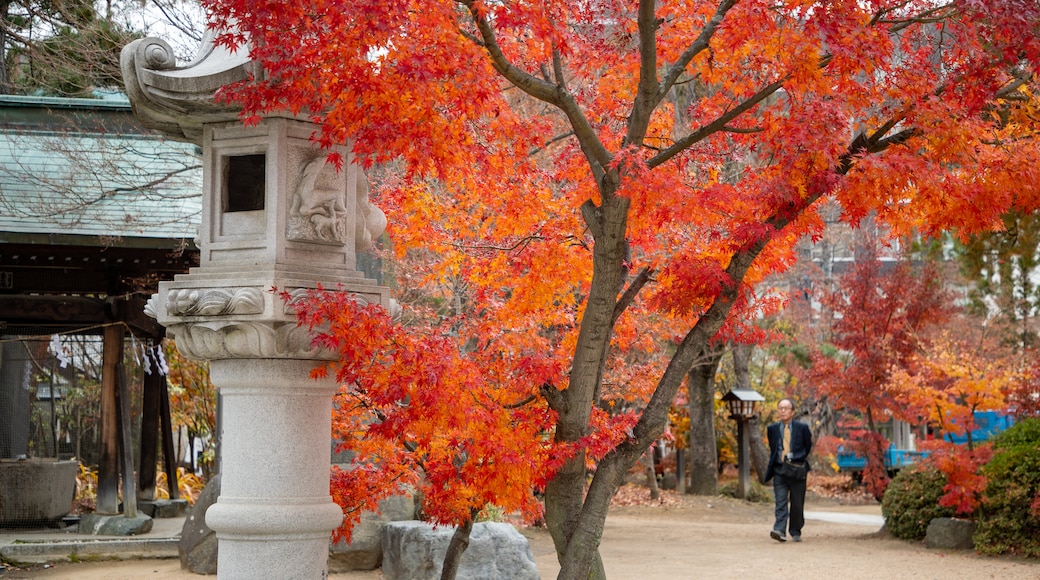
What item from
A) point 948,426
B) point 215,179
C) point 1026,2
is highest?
point 1026,2

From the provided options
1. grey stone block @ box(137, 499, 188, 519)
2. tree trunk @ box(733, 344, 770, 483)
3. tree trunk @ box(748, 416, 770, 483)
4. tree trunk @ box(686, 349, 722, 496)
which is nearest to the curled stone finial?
grey stone block @ box(137, 499, 188, 519)

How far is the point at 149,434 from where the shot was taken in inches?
559

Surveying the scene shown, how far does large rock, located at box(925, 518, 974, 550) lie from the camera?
11.4 metres

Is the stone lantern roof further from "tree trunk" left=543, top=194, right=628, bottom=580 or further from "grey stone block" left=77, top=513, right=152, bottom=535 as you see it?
"grey stone block" left=77, top=513, right=152, bottom=535

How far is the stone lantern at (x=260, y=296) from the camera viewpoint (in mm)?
4812

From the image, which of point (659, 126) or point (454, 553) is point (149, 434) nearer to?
point (454, 553)

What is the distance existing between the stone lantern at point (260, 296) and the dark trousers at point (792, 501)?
8410 millimetres

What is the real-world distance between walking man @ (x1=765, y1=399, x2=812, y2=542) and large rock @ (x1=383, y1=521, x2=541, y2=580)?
4426 mm

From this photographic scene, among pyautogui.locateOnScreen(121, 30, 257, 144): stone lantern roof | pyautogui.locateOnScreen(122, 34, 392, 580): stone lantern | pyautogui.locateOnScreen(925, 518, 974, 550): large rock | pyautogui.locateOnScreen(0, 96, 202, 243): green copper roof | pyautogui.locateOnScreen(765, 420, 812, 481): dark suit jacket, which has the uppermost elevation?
pyautogui.locateOnScreen(0, 96, 202, 243): green copper roof

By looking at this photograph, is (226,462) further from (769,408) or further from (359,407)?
(769,408)

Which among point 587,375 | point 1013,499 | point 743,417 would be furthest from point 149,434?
point 1013,499

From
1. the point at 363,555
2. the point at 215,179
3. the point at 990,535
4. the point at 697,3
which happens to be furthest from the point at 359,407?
the point at 990,535

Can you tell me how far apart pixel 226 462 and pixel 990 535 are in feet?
29.7

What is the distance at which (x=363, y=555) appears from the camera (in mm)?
10055
